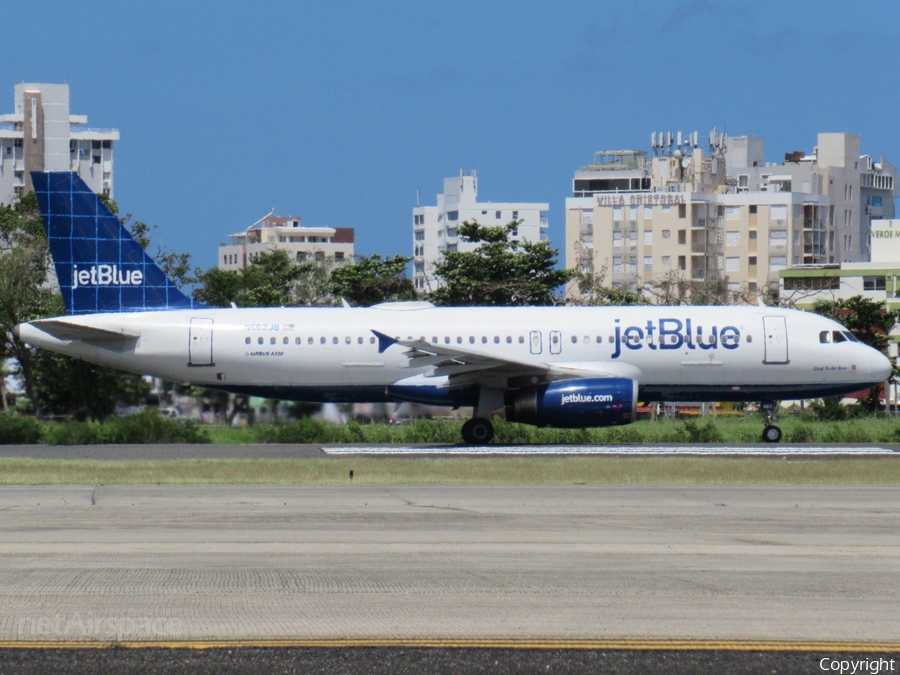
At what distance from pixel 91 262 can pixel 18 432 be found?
4885 mm

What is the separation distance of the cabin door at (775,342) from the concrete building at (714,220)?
101547 mm

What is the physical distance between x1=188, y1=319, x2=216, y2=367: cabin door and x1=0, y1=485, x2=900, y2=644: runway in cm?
1162

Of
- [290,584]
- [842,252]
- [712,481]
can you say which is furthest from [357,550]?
[842,252]

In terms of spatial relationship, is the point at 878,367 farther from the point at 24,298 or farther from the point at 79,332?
the point at 24,298

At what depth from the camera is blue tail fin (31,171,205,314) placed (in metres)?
33.0

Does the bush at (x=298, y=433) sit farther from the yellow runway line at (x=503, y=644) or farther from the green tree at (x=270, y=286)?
the green tree at (x=270, y=286)

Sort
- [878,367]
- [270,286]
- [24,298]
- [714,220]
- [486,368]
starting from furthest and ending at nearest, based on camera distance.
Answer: [714,220]
[270,286]
[24,298]
[878,367]
[486,368]

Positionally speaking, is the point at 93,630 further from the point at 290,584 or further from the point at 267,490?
the point at 267,490

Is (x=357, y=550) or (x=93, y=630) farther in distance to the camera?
(x=357, y=550)

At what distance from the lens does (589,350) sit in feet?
103

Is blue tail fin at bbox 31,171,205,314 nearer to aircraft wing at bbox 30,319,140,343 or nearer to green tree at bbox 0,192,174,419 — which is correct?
aircraft wing at bbox 30,319,140,343

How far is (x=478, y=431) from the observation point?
31.9 meters

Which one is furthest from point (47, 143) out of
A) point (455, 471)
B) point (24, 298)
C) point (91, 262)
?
point (455, 471)

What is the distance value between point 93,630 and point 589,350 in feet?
71.7
